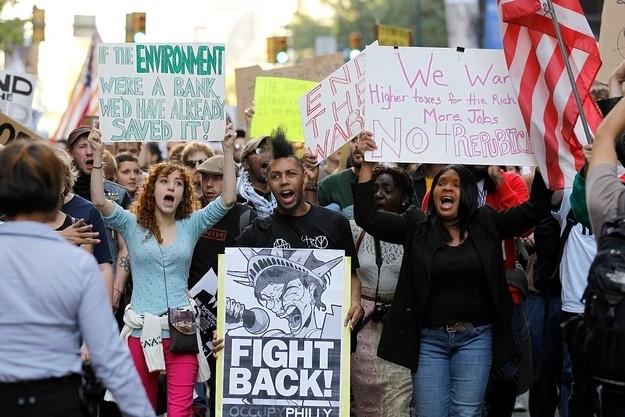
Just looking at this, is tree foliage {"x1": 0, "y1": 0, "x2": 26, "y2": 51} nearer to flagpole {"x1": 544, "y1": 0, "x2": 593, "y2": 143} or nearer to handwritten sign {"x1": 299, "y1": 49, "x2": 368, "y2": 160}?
handwritten sign {"x1": 299, "y1": 49, "x2": 368, "y2": 160}

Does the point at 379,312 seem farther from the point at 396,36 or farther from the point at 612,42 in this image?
the point at 396,36

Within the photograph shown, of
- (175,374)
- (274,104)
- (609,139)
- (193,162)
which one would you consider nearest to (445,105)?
(175,374)

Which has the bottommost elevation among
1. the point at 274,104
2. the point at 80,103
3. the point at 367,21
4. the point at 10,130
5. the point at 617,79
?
the point at 10,130

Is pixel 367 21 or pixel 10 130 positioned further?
pixel 367 21

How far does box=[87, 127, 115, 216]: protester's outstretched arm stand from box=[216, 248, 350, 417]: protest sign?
0.86 metres

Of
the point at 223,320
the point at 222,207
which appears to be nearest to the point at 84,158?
the point at 222,207

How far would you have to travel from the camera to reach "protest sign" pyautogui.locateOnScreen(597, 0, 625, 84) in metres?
8.89

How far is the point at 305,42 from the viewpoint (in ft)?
266

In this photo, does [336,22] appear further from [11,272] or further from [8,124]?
[11,272]

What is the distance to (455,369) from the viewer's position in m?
7.54

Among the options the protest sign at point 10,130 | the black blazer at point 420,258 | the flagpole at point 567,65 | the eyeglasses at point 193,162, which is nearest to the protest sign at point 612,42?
the flagpole at point 567,65

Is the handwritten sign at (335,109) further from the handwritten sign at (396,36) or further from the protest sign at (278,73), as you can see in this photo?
the handwritten sign at (396,36)

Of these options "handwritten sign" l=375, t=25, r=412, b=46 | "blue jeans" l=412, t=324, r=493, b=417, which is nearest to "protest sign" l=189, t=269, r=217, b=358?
"blue jeans" l=412, t=324, r=493, b=417

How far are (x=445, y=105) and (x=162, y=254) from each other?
189 centimetres
